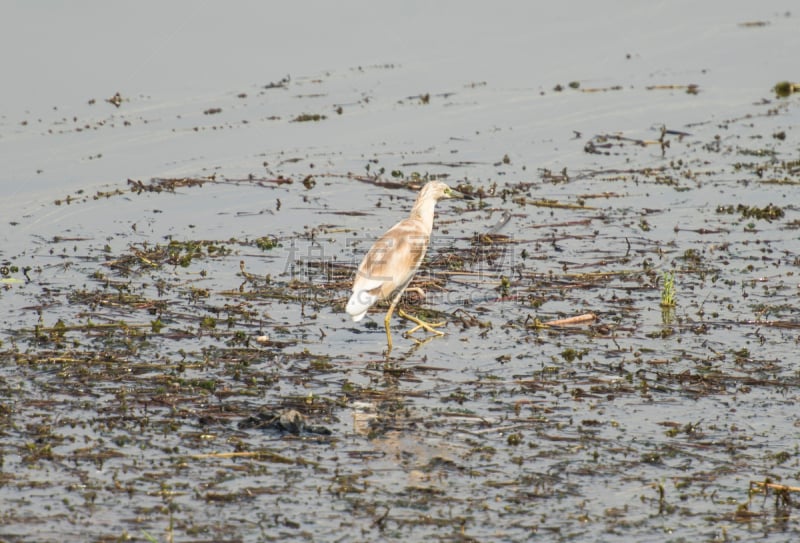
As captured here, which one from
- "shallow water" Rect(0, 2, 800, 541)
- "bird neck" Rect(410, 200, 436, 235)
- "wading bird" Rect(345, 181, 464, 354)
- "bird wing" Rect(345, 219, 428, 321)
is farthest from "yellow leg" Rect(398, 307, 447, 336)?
"bird neck" Rect(410, 200, 436, 235)

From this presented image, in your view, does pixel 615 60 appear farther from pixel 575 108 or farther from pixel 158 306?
pixel 158 306

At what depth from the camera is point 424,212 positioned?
1166 centimetres

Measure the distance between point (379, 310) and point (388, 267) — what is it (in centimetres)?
122

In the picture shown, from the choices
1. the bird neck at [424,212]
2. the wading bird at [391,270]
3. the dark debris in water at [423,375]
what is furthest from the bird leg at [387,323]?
the bird neck at [424,212]

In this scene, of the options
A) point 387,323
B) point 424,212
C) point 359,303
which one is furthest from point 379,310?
point 359,303

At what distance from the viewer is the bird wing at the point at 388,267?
33.3 ft

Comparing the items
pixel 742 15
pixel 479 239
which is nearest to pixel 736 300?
pixel 479 239

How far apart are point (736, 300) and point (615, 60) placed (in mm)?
14955

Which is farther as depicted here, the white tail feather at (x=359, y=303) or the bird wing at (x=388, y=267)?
the bird wing at (x=388, y=267)

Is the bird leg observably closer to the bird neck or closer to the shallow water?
the shallow water

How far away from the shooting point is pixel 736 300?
36.5 feet

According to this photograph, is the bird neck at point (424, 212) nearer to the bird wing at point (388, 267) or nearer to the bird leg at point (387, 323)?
the bird wing at point (388, 267)

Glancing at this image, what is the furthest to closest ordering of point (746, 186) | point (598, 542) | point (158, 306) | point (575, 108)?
point (575, 108) → point (746, 186) → point (158, 306) → point (598, 542)

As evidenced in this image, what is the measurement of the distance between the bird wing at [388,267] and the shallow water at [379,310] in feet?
1.46
